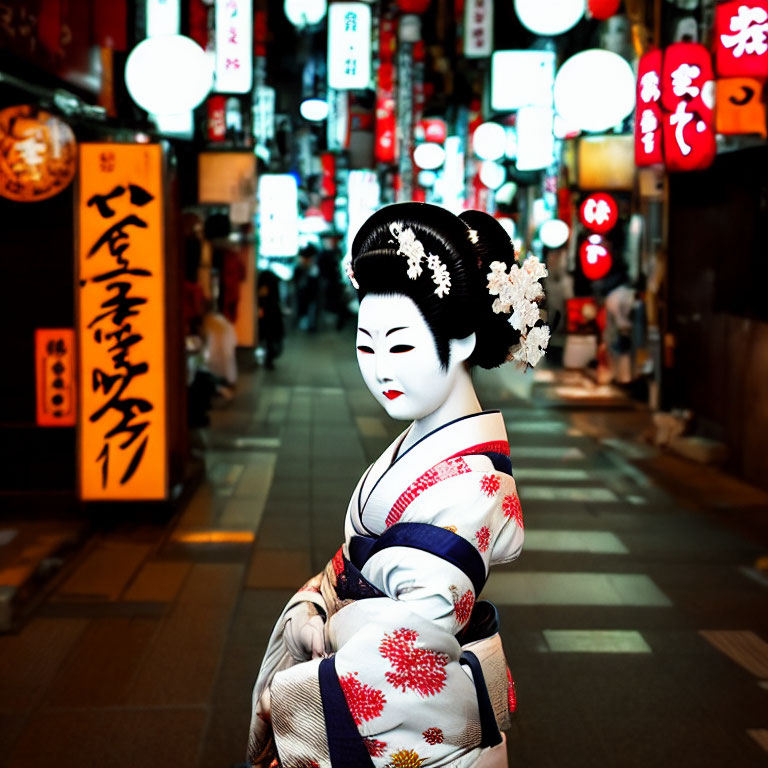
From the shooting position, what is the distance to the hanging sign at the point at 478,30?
19.5 metres

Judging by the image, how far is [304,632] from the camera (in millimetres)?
Answer: 2756

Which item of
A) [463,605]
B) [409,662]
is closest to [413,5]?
[463,605]

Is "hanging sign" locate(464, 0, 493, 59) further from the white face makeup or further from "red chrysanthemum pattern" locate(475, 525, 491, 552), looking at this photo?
"red chrysanthemum pattern" locate(475, 525, 491, 552)

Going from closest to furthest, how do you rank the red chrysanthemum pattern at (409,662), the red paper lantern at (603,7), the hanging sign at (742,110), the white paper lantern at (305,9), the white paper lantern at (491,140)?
the red chrysanthemum pattern at (409,662) → the hanging sign at (742,110) → the red paper lantern at (603,7) → the white paper lantern at (305,9) → the white paper lantern at (491,140)

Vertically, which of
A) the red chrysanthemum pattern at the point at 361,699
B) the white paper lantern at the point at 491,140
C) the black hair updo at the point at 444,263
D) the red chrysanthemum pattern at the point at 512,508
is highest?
the white paper lantern at the point at 491,140

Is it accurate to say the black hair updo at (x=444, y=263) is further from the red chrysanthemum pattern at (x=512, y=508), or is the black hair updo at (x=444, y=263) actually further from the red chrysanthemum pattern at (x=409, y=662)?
the red chrysanthemum pattern at (x=409, y=662)

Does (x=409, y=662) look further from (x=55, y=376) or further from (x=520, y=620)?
(x=55, y=376)

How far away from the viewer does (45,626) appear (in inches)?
239

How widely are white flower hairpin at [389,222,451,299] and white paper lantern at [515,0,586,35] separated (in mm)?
10691

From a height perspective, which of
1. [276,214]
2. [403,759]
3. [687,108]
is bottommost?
[403,759]

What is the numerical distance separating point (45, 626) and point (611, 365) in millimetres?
13339

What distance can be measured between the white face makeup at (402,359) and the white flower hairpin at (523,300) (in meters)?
0.19

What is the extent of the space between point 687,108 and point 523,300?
8.91 m

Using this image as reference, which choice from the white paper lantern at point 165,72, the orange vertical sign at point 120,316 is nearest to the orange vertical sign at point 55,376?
the orange vertical sign at point 120,316
